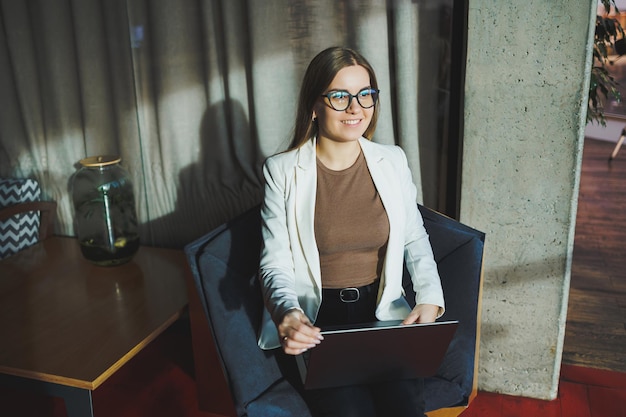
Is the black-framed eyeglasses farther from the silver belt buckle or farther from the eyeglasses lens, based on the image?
the silver belt buckle

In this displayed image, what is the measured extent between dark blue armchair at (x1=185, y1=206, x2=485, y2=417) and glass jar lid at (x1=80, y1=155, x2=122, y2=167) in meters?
0.87

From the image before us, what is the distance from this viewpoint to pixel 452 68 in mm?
2352

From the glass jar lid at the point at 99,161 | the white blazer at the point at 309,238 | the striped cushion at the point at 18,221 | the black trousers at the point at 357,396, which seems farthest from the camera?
the striped cushion at the point at 18,221

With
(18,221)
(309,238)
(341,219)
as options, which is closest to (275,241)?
(309,238)

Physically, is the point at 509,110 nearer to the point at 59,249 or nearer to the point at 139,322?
the point at 139,322

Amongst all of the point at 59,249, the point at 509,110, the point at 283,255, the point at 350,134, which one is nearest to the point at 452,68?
the point at 509,110

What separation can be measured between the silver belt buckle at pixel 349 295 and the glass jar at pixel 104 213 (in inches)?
48.8

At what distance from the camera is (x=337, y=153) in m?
1.92

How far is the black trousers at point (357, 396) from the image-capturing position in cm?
171

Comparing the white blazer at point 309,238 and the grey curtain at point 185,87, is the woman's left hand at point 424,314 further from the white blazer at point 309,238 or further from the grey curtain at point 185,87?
the grey curtain at point 185,87

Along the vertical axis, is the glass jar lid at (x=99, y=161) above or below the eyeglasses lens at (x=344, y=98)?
below

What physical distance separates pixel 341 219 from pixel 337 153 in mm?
205

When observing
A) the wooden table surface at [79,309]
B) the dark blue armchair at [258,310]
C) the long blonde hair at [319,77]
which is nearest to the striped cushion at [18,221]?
the wooden table surface at [79,309]

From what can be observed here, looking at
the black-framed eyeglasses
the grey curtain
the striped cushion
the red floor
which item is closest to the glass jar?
the grey curtain
